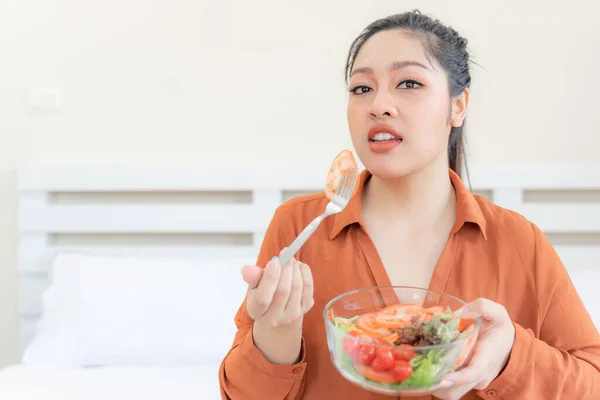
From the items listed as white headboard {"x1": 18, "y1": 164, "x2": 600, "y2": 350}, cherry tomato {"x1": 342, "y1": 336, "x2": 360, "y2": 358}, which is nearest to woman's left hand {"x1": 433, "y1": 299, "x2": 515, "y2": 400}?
cherry tomato {"x1": 342, "y1": 336, "x2": 360, "y2": 358}

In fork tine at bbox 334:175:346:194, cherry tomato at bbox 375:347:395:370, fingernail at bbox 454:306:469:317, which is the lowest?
cherry tomato at bbox 375:347:395:370

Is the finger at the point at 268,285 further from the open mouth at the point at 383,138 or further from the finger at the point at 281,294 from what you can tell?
the open mouth at the point at 383,138

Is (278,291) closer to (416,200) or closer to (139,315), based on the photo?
(416,200)

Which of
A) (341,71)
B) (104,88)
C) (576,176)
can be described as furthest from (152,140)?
(576,176)

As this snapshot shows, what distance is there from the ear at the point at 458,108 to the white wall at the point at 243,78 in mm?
914

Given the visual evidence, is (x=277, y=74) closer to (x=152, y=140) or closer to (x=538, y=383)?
(x=152, y=140)

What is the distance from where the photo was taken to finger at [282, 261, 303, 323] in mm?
742

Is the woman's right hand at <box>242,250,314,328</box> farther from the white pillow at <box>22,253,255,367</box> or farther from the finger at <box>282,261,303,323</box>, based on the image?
the white pillow at <box>22,253,255,367</box>

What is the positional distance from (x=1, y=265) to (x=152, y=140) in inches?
28.3

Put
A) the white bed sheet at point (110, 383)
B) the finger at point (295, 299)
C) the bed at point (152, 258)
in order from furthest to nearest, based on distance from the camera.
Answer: the bed at point (152, 258), the white bed sheet at point (110, 383), the finger at point (295, 299)

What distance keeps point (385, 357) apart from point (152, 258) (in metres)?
1.35

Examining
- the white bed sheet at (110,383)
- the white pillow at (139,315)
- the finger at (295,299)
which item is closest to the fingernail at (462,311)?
the finger at (295,299)

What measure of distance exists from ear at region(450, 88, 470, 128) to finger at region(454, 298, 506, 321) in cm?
36

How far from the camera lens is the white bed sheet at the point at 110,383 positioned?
1.50 metres
